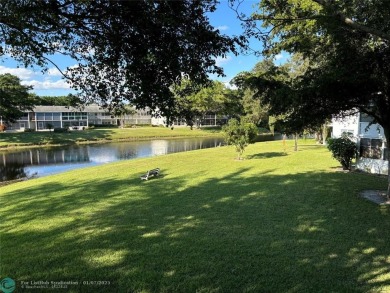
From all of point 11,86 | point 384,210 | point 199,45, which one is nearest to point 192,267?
point 199,45

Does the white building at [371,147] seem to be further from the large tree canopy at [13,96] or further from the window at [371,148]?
the large tree canopy at [13,96]

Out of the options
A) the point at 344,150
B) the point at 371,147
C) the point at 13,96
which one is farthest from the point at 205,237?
the point at 13,96

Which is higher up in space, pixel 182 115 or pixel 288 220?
pixel 182 115

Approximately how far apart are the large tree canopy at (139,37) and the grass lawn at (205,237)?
8.60 feet

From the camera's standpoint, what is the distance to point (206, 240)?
6125 mm

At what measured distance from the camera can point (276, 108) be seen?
8.12 m

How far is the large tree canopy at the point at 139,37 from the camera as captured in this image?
3555 mm

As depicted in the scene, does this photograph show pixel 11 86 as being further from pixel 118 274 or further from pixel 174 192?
pixel 118 274

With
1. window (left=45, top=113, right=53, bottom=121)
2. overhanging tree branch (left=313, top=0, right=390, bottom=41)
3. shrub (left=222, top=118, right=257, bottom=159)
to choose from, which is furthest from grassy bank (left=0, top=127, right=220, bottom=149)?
overhanging tree branch (left=313, top=0, right=390, bottom=41)

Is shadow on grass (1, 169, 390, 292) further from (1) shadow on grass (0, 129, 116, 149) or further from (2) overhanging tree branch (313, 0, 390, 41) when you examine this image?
(1) shadow on grass (0, 129, 116, 149)

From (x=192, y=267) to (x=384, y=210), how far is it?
5906mm

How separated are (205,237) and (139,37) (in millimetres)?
4191

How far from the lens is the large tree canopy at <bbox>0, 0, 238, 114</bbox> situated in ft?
11.7
